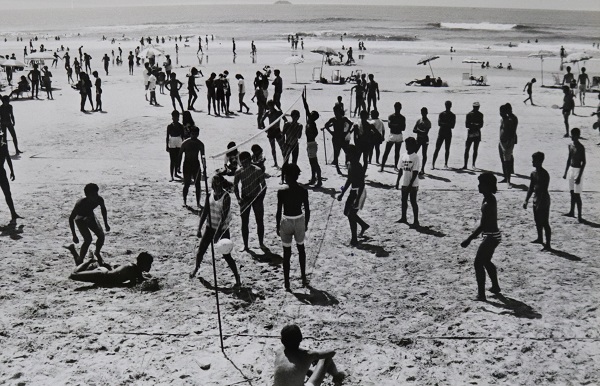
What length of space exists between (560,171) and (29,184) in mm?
12692

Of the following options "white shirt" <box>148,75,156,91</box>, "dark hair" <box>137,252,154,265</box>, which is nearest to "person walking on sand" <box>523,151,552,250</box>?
"dark hair" <box>137,252,154,265</box>

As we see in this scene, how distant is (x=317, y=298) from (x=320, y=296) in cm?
8

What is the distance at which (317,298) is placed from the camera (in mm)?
8023

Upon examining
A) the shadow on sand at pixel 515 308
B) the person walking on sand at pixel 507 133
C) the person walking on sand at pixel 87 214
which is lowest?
the shadow on sand at pixel 515 308

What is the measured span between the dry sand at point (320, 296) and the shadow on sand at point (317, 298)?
30 mm

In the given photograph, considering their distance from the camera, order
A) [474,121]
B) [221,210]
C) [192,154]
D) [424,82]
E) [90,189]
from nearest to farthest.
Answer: [221,210], [90,189], [192,154], [474,121], [424,82]

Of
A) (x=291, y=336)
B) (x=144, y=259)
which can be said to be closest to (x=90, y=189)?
(x=144, y=259)

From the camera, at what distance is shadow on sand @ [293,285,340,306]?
787cm

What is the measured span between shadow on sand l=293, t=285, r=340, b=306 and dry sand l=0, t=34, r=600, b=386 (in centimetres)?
3

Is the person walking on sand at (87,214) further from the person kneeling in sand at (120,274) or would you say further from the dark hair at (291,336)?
the dark hair at (291,336)

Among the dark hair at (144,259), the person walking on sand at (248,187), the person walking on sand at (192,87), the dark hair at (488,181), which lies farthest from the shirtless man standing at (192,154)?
the person walking on sand at (192,87)

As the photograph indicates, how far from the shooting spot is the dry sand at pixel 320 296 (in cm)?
642

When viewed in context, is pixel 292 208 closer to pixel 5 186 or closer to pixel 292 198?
pixel 292 198

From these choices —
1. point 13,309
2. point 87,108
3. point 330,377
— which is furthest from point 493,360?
point 87,108
